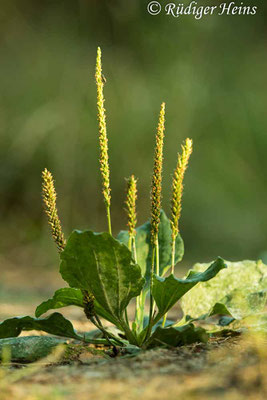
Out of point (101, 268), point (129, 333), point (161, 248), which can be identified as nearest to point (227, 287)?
point (161, 248)

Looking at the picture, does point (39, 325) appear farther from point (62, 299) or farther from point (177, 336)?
point (177, 336)

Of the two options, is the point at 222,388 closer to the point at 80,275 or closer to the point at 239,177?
the point at 80,275

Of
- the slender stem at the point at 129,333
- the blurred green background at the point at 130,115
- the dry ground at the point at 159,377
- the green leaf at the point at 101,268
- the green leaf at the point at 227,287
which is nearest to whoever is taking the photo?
the dry ground at the point at 159,377

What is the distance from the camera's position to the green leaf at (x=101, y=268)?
3.27 ft

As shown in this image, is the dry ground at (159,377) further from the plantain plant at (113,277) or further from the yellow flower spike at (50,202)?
the yellow flower spike at (50,202)

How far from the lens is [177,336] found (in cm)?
105

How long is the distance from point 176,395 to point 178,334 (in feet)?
1.14

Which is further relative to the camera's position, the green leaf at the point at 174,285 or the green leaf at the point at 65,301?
the green leaf at the point at 65,301

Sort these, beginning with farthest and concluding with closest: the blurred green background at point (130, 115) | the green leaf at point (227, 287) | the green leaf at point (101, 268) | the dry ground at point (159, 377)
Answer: the blurred green background at point (130, 115) < the green leaf at point (227, 287) < the green leaf at point (101, 268) < the dry ground at point (159, 377)

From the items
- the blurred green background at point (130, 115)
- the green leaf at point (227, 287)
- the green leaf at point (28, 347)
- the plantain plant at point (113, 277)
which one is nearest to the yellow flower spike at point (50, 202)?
the plantain plant at point (113, 277)

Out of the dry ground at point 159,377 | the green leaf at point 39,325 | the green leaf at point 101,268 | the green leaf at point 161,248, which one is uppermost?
the green leaf at point 161,248

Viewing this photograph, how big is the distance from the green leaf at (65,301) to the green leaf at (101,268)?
0.08 metres

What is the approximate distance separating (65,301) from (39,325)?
0.07 m

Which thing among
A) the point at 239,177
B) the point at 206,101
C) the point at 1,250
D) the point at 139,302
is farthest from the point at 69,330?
the point at 206,101
